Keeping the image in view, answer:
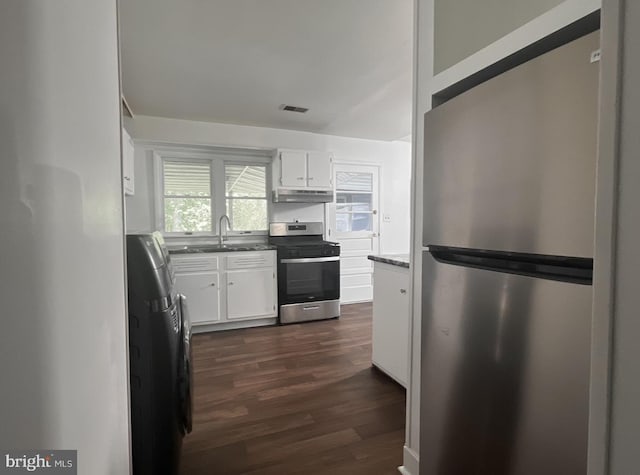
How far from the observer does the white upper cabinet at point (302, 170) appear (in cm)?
390

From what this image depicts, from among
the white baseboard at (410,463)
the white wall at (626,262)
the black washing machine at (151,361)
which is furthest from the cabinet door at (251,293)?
the white wall at (626,262)

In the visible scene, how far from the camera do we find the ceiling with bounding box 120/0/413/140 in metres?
1.84

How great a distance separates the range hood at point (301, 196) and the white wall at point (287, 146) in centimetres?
19

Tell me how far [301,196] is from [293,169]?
0.39 meters

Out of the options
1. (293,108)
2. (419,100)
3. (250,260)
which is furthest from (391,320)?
(293,108)

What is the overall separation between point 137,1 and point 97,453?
2202 mm

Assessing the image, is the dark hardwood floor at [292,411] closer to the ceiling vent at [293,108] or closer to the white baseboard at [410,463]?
the white baseboard at [410,463]

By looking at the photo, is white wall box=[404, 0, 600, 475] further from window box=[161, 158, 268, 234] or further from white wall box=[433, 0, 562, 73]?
window box=[161, 158, 268, 234]

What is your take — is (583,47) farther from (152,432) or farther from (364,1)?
(152,432)

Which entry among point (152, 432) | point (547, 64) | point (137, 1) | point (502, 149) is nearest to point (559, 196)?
point (502, 149)

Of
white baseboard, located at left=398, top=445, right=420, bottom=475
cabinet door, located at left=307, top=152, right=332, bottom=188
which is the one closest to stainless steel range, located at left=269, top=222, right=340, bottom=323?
cabinet door, located at left=307, top=152, right=332, bottom=188

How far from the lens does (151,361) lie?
1.21 metres

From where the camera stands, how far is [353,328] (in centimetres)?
357

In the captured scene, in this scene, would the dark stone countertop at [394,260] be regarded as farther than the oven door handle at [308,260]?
No
